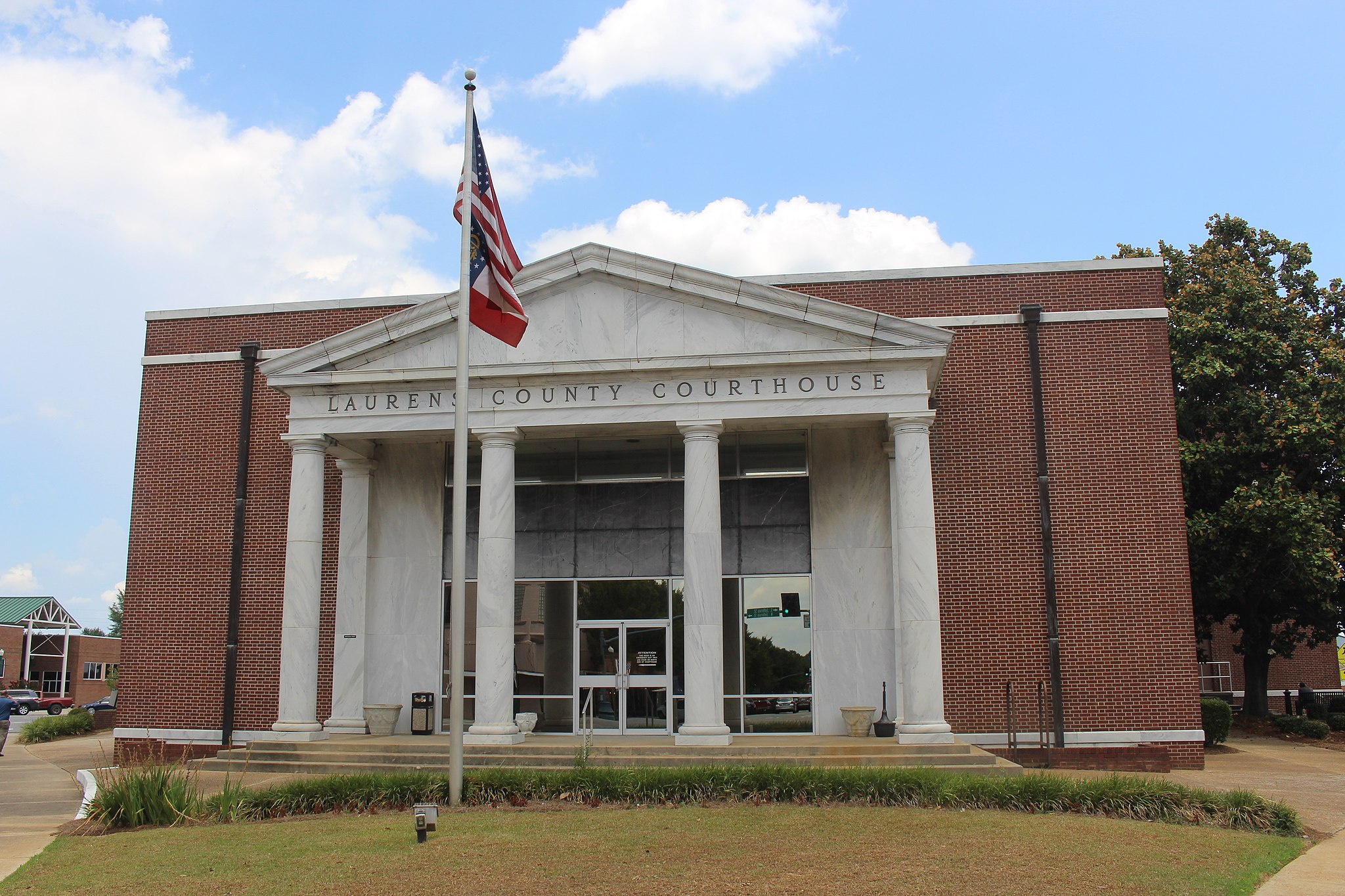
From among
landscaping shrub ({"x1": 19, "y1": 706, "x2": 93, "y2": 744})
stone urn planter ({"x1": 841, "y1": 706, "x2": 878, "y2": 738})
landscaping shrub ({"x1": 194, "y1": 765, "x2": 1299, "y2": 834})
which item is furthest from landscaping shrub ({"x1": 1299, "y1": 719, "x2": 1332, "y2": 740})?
landscaping shrub ({"x1": 19, "y1": 706, "x2": 93, "y2": 744})

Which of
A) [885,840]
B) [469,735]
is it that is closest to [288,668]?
[469,735]

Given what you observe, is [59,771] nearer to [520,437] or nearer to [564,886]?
[520,437]

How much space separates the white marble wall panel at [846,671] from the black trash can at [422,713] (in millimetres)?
7562

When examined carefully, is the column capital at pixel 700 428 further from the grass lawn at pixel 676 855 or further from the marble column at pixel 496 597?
the grass lawn at pixel 676 855

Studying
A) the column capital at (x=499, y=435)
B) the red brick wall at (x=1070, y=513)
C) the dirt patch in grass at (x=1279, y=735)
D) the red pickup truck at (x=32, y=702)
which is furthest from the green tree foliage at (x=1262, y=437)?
the red pickup truck at (x=32, y=702)

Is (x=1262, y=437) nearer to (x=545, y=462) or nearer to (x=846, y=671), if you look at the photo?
(x=846, y=671)

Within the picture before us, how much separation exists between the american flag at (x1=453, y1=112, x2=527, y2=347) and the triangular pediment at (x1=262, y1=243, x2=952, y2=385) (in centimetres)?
346

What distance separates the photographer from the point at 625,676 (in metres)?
22.2

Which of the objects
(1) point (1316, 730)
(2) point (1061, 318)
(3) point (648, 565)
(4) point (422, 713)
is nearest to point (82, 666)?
(4) point (422, 713)

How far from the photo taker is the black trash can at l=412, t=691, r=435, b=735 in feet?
71.4

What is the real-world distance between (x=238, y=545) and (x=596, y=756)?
33.2ft

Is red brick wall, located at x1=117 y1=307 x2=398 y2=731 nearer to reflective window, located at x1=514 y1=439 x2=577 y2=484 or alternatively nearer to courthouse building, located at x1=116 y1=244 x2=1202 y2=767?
courthouse building, located at x1=116 y1=244 x2=1202 y2=767

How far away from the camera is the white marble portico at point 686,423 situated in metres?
19.2

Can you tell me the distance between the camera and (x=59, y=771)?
2317 cm
